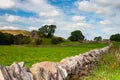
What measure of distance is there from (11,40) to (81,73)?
52.3m

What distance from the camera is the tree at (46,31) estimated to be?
97375 millimetres

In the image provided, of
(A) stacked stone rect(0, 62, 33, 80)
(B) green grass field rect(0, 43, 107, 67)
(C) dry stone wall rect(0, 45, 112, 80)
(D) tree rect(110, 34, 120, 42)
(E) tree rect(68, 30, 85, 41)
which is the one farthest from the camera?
(E) tree rect(68, 30, 85, 41)

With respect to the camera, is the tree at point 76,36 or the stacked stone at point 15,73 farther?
the tree at point 76,36

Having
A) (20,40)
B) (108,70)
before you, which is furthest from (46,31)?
(108,70)

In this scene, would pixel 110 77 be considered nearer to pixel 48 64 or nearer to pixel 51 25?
pixel 48 64

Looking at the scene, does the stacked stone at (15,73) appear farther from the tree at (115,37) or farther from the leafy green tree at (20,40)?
the tree at (115,37)

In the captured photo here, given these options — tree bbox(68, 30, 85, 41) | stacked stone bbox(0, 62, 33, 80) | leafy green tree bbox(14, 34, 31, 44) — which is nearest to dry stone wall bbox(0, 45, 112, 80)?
stacked stone bbox(0, 62, 33, 80)

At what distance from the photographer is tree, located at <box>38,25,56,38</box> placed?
319 ft

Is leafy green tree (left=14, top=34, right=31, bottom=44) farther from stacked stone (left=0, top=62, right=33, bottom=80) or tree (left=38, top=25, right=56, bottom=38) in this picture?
stacked stone (left=0, top=62, right=33, bottom=80)

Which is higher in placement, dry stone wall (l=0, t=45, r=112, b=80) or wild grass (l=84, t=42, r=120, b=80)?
dry stone wall (l=0, t=45, r=112, b=80)

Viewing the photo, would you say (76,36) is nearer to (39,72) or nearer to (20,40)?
(20,40)

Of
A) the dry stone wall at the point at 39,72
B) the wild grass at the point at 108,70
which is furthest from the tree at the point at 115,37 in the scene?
the dry stone wall at the point at 39,72

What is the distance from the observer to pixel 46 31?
99375 millimetres

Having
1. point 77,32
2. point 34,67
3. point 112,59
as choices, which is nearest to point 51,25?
point 77,32
